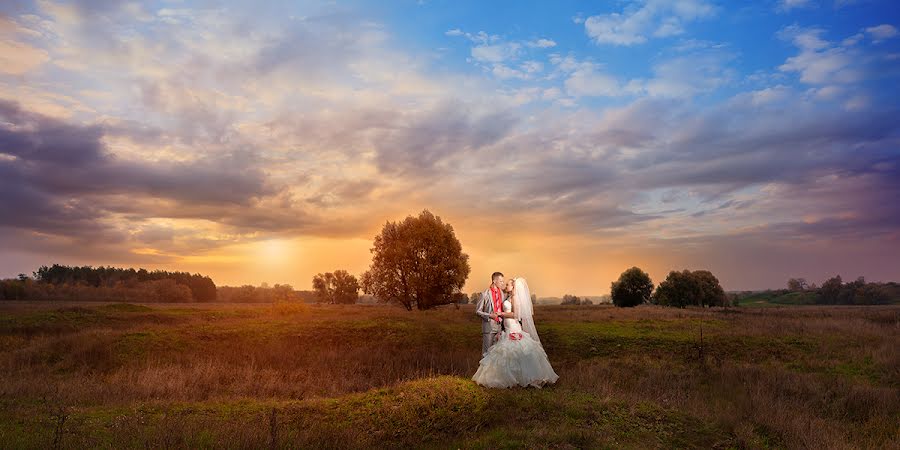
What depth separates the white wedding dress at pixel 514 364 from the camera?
606 inches

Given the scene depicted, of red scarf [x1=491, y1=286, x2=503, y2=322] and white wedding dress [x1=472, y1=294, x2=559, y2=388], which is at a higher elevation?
red scarf [x1=491, y1=286, x2=503, y2=322]

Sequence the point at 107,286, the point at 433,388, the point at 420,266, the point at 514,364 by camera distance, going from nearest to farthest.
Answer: the point at 433,388 → the point at 514,364 → the point at 420,266 → the point at 107,286

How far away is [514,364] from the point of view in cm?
1555

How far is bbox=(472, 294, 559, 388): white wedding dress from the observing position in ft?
50.5

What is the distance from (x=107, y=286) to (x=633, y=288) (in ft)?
314

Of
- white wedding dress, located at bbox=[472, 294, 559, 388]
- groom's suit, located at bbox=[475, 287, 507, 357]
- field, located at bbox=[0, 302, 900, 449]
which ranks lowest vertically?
field, located at bbox=[0, 302, 900, 449]

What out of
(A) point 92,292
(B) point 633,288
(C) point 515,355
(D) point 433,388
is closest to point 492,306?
(C) point 515,355

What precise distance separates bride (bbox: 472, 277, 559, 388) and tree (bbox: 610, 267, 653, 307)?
70521 mm

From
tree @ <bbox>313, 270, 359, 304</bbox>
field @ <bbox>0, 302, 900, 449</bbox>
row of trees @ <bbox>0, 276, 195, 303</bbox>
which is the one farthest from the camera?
tree @ <bbox>313, 270, 359, 304</bbox>

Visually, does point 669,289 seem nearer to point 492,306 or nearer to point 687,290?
point 687,290

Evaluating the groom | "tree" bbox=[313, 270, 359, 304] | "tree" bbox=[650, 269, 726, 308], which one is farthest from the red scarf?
"tree" bbox=[313, 270, 359, 304]

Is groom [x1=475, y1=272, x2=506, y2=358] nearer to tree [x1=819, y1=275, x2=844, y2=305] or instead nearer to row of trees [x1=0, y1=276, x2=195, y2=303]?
row of trees [x1=0, y1=276, x2=195, y2=303]

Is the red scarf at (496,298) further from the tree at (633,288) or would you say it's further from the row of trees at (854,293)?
the row of trees at (854,293)

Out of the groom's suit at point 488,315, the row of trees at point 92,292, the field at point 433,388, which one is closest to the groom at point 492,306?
the groom's suit at point 488,315
